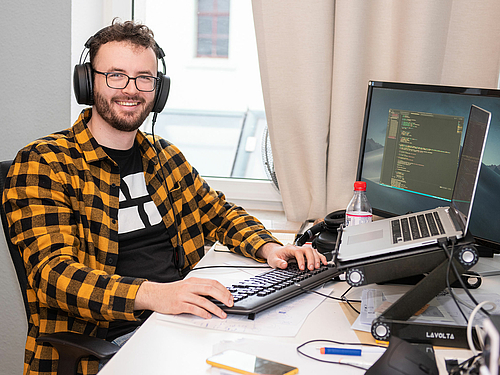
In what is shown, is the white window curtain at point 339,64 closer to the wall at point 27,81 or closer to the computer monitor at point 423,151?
the computer monitor at point 423,151

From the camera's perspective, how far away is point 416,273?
817mm

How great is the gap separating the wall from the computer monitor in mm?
1076

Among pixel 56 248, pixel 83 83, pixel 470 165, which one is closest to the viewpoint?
pixel 470 165

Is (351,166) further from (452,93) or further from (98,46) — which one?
(98,46)

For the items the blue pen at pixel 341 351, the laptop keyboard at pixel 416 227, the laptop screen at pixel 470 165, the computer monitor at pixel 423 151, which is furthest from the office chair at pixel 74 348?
the computer monitor at pixel 423 151

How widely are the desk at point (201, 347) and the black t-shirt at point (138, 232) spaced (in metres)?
0.40

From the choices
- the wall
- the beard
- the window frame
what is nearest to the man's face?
the beard

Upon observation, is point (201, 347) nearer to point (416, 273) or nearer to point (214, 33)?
point (416, 273)

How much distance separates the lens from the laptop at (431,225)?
2.70ft

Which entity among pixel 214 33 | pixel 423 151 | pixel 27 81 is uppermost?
pixel 214 33

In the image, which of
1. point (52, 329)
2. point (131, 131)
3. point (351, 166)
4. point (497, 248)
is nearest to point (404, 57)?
point (351, 166)

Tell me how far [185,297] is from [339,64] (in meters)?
1.09

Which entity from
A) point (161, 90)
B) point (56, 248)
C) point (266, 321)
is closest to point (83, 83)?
point (161, 90)

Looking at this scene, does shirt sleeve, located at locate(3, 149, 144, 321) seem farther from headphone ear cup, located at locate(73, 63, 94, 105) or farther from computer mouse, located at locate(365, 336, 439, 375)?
computer mouse, located at locate(365, 336, 439, 375)
